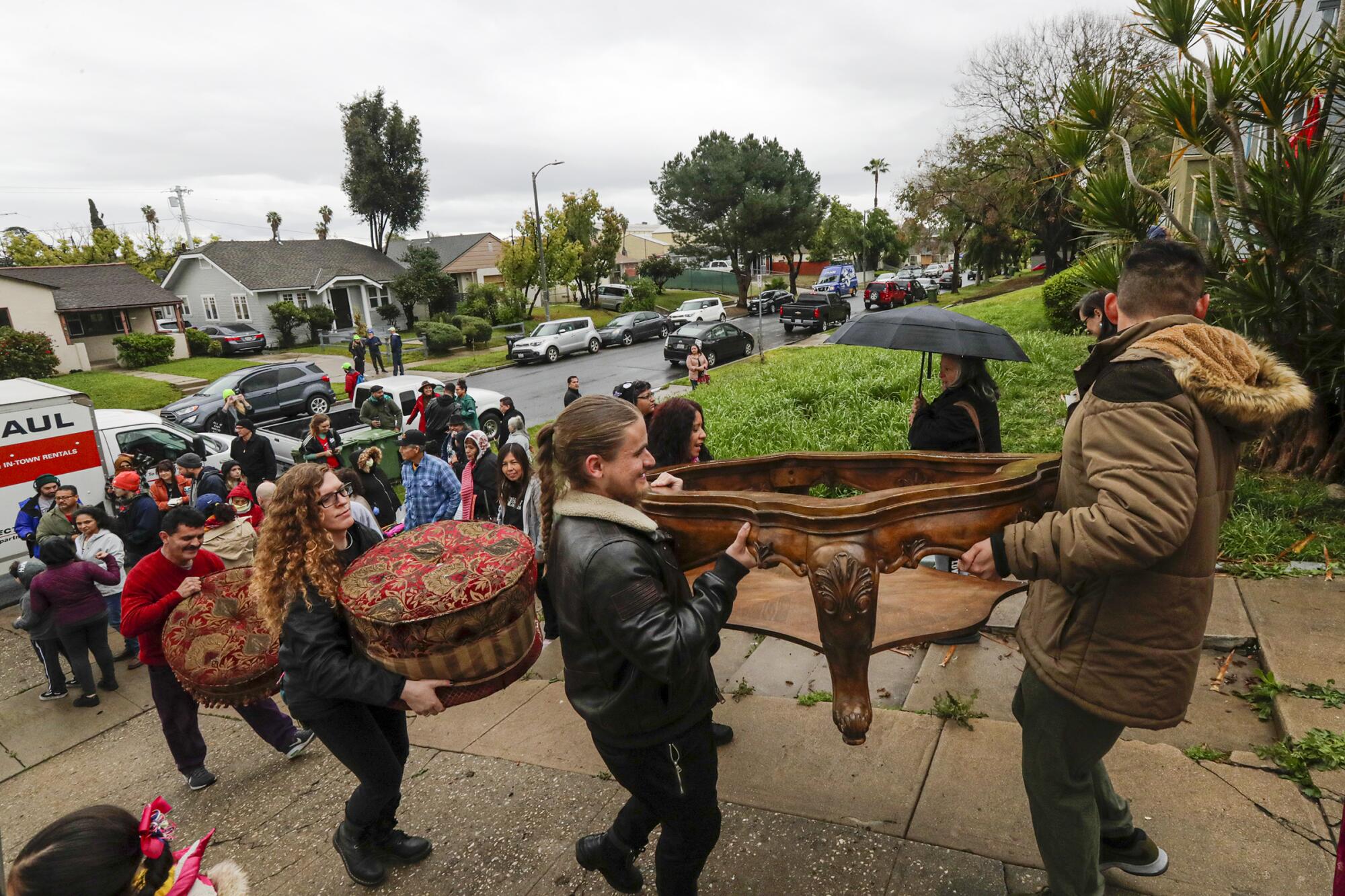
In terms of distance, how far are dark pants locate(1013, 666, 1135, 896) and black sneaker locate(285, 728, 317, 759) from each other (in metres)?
3.78

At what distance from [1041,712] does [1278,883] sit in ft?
3.61

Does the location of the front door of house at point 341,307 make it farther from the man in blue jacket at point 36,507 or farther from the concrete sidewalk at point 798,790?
the concrete sidewalk at point 798,790

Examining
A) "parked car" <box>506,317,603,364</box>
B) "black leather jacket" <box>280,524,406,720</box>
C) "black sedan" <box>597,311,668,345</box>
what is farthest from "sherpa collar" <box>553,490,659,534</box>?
"black sedan" <box>597,311,668,345</box>

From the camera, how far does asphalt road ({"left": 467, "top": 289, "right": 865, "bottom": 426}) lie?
1869 cm

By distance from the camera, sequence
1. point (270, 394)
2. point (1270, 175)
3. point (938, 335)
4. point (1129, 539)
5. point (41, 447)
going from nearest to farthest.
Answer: point (1129, 539)
point (938, 335)
point (1270, 175)
point (41, 447)
point (270, 394)

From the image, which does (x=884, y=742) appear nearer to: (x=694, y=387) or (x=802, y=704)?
(x=802, y=704)

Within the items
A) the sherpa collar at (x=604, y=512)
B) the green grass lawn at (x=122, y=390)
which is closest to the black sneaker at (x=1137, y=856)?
the sherpa collar at (x=604, y=512)

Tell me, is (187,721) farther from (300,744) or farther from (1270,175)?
(1270,175)

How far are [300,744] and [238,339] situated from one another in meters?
33.2

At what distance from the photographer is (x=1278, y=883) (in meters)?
2.32

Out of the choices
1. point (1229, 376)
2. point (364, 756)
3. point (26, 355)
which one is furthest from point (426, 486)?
point (26, 355)

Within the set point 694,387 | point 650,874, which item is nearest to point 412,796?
point 650,874

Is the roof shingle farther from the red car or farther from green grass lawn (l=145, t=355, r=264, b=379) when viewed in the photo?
the red car

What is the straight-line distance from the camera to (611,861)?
→ 260 cm
